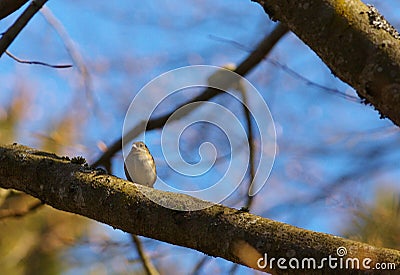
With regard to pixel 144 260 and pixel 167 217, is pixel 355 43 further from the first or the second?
pixel 144 260

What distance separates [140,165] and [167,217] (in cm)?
96

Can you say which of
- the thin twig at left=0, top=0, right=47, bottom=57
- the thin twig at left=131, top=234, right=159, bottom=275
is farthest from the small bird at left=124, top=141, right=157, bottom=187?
the thin twig at left=0, top=0, right=47, bottom=57

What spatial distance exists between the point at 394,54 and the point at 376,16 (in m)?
0.11

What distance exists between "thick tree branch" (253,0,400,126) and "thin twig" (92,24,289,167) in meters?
1.12

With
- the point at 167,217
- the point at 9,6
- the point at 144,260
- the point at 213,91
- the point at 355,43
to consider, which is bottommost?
the point at 167,217

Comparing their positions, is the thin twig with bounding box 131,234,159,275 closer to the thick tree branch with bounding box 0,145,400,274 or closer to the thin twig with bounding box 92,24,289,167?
the thin twig with bounding box 92,24,289,167

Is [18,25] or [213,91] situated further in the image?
[213,91]

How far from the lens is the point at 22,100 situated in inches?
184

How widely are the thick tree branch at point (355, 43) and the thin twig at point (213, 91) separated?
112 cm

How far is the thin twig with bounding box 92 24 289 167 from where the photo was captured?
227 centimetres

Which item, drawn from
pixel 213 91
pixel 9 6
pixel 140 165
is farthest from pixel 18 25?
pixel 213 91

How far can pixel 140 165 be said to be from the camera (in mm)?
2209

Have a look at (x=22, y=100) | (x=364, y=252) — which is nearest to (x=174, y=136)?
(x=364, y=252)

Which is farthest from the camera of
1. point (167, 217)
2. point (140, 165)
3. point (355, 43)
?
point (140, 165)
